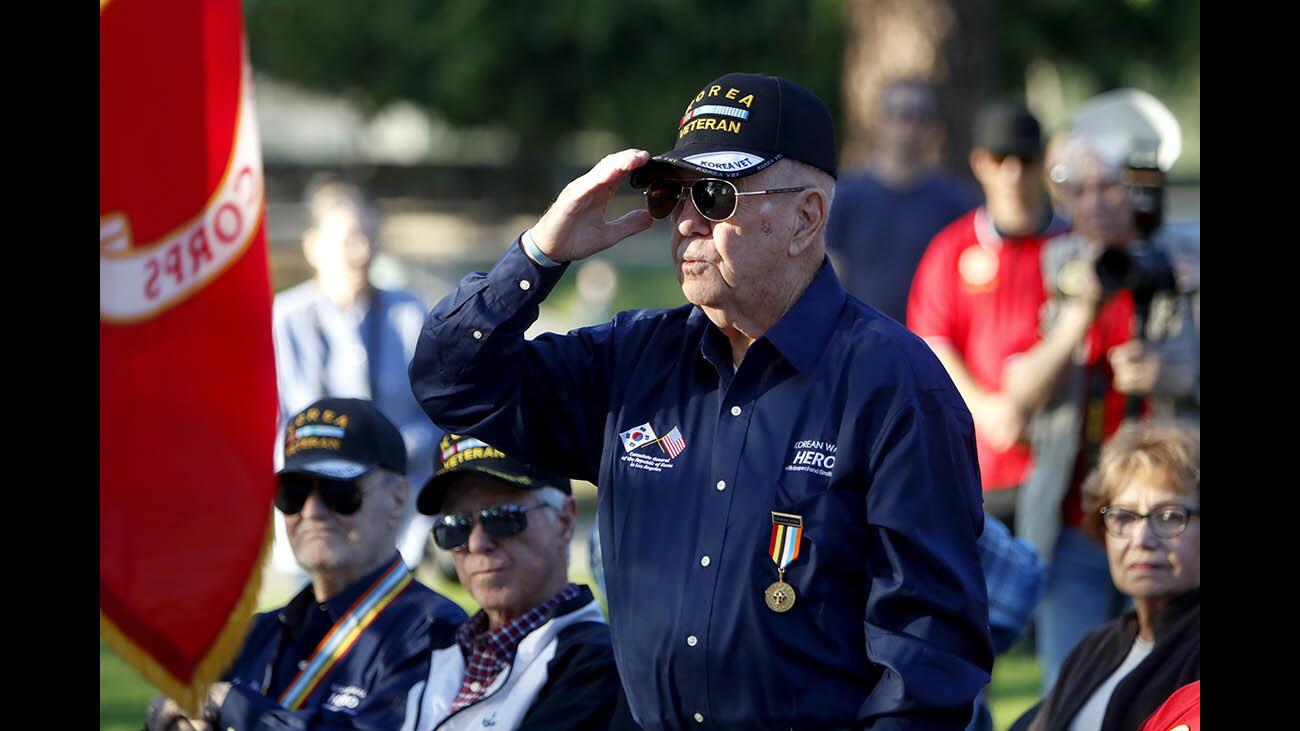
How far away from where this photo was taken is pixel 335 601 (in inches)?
189

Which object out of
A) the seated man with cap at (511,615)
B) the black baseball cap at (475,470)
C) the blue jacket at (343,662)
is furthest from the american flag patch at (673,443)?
the blue jacket at (343,662)

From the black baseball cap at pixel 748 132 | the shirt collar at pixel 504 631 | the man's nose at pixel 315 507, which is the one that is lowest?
the shirt collar at pixel 504 631

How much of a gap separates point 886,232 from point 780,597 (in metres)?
4.74

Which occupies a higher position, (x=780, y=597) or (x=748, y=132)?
(x=748, y=132)

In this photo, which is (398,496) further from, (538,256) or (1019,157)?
(1019,157)

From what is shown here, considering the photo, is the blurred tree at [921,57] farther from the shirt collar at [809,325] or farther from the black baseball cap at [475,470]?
the shirt collar at [809,325]

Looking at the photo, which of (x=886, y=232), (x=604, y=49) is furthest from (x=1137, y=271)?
(x=604, y=49)

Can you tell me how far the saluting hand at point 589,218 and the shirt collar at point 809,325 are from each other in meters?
0.36

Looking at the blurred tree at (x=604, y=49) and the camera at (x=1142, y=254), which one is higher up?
the blurred tree at (x=604, y=49)

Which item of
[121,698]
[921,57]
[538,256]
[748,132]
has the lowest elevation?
[121,698]

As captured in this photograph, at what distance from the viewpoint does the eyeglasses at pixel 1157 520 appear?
4.61 m

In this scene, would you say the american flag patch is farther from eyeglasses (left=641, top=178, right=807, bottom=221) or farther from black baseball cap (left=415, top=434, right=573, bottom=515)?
black baseball cap (left=415, top=434, right=573, bottom=515)

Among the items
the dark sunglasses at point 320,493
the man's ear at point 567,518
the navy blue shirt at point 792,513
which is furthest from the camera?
the dark sunglasses at point 320,493
